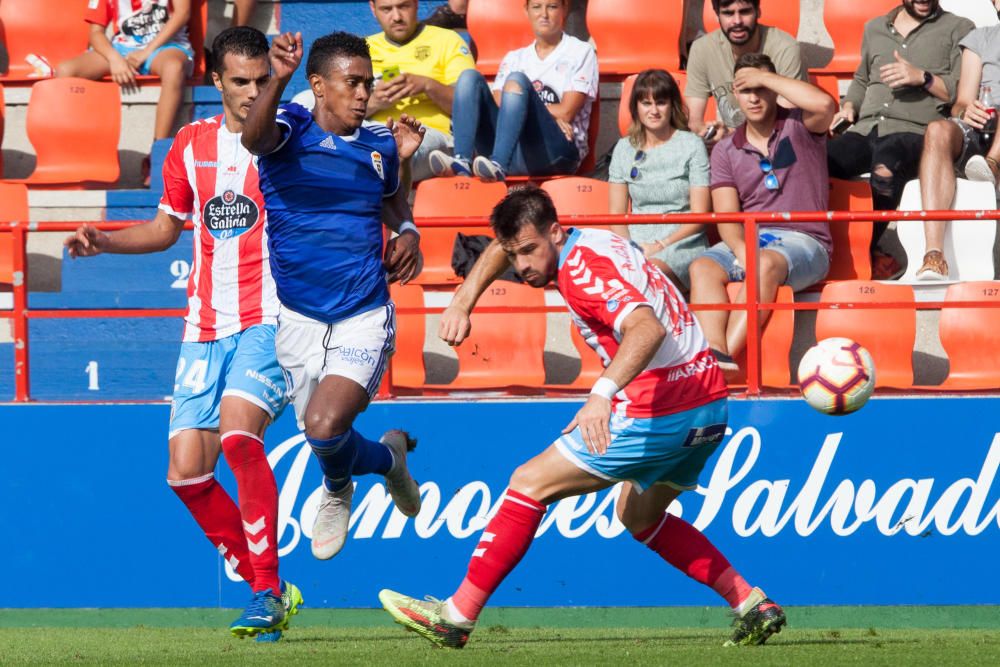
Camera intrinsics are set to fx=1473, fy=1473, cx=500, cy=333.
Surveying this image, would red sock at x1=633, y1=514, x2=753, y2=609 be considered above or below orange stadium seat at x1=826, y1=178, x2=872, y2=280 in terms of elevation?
below

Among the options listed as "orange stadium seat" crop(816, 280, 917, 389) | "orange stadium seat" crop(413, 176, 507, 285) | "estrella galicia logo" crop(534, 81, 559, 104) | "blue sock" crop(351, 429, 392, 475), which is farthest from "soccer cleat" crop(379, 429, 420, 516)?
"estrella galicia logo" crop(534, 81, 559, 104)

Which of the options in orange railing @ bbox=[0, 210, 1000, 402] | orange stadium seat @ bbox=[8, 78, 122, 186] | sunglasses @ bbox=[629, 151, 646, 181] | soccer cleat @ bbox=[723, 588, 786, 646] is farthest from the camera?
orange stadium seat @ bbox=[8, 78, 122, 186]

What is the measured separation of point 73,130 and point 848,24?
590cm

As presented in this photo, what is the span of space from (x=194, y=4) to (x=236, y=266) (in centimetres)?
581

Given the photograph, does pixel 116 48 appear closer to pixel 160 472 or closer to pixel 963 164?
pixel 160 472

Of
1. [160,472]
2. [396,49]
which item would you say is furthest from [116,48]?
[160,472]

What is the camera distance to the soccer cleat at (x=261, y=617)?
6.06m

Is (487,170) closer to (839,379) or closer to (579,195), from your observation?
(579,195)

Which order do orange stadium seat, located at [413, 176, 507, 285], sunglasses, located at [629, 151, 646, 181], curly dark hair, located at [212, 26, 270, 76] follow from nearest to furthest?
curly dark hair, located at [212, 26, 270, 76], sunglasses, located at [629, 151, 646, 181], orange stadium seat, located at [413, 176, 507, 285]

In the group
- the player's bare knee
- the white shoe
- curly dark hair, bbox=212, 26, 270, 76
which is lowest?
the player's bare knee

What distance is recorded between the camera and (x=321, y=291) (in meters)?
6.35

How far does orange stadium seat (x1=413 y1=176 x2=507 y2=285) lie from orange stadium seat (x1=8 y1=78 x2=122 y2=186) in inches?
108

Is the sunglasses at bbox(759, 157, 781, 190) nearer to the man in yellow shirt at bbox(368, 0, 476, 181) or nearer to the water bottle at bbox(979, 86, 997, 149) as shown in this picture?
the water bottle at bbox(979, 86, 997, 149)

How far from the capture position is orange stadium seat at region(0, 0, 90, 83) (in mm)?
12195
